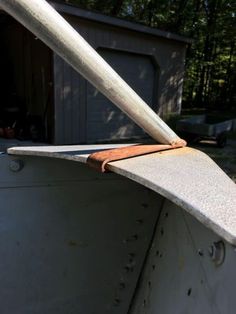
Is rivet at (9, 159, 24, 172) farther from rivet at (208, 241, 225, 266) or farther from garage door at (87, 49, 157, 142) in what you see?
garage door at (87, 49, 157, 142)

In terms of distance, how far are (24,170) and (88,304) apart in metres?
0.95

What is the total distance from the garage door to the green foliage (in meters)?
5.87

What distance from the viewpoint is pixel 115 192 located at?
1830mm

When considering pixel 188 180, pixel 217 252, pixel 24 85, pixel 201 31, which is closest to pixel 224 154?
pixel 24 85

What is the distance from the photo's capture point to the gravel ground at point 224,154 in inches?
226

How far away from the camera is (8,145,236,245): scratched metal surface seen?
79cm

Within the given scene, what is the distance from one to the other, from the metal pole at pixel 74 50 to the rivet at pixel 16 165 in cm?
65

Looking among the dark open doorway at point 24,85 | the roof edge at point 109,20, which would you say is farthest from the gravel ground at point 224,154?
the dark open doorway at point 24,85

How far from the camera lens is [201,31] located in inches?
719

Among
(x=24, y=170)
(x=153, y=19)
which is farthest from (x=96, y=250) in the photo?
(x=153, y=19)

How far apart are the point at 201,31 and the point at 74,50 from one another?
18921 millimetres

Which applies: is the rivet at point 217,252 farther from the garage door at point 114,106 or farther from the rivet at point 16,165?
the garage door at point 114,106

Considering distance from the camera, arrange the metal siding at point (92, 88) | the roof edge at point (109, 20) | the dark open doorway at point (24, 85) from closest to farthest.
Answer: the roof edge at point (109, 20)
the metal siding at point (92, 88)
the dark open doorway at point (24, 85)

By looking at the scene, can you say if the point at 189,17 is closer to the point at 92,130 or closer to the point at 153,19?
the point at 153,19
